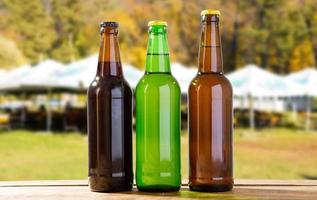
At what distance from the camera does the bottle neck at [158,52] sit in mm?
836

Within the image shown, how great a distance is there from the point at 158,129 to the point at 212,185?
0.34ft

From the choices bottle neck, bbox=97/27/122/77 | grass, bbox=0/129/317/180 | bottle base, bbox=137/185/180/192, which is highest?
bottle neck, bbox=97/27/122/77

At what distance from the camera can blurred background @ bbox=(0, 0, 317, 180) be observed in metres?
3.80

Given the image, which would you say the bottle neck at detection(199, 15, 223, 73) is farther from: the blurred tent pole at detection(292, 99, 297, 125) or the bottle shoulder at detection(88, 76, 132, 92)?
the blurred tent pole at detection(292, 99, 297, 125)

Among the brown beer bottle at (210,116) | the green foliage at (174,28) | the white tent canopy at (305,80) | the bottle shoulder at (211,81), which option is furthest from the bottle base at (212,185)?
the white tent canopy at (305,80)

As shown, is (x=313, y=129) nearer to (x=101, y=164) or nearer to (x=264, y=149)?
(x=264, y=149)

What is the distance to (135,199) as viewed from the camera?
804mm

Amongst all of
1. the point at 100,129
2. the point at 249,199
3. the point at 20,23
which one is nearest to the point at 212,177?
the point at 249,199

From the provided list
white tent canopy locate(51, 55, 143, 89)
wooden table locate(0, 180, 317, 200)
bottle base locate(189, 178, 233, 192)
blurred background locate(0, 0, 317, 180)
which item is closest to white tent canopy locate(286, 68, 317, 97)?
blurred background locate(0, 0, 317, 180)

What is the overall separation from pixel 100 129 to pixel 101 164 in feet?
0.15

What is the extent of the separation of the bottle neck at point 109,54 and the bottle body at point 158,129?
40 mm

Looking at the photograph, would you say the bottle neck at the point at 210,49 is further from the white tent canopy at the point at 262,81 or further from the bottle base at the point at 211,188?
the white tent canopy at the point at 262,81

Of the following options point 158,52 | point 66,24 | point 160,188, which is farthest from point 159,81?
point 66,24

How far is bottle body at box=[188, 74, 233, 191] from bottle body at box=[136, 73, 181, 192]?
2cm
